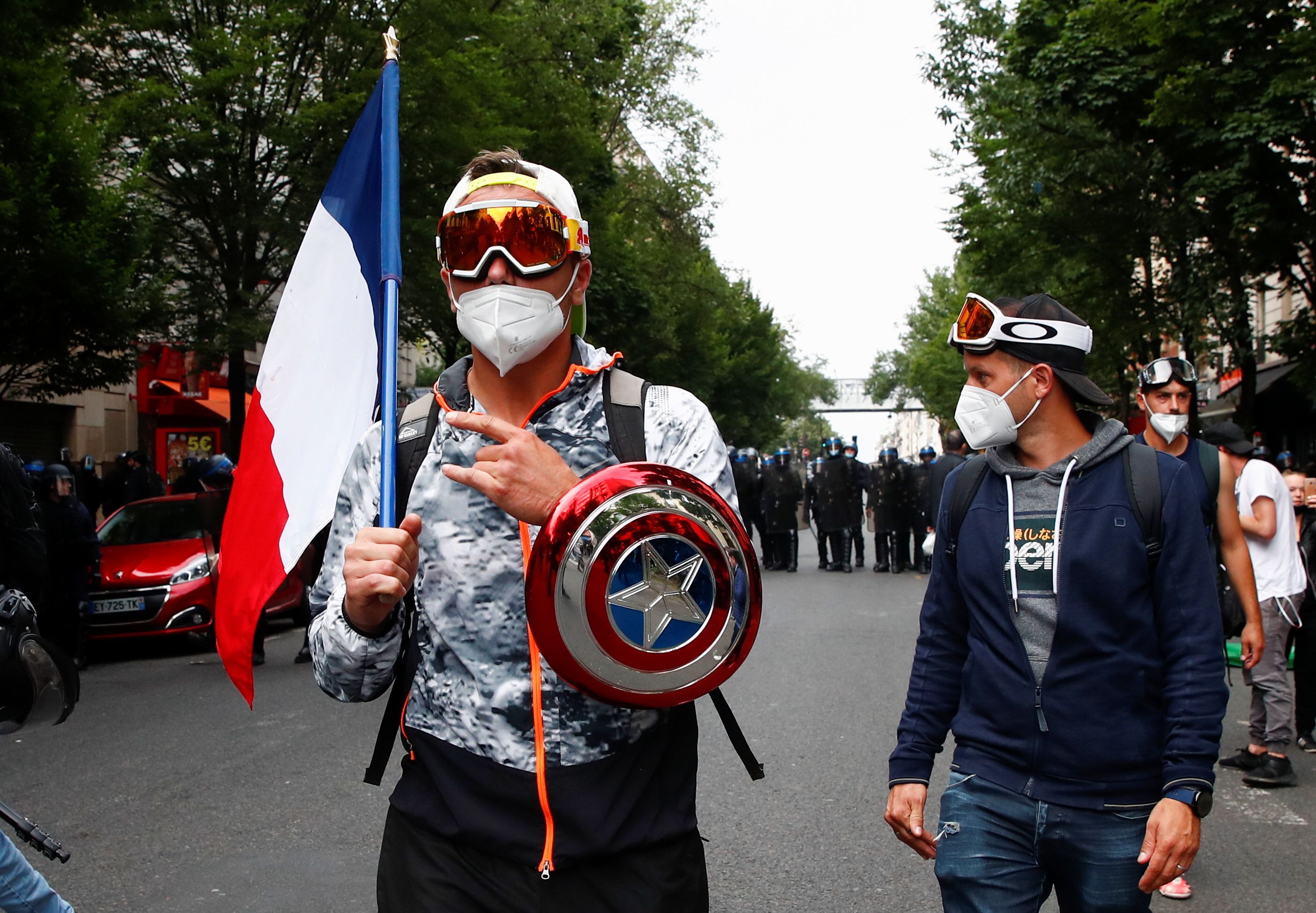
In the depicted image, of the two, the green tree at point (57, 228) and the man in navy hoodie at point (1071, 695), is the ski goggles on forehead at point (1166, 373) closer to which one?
the man in navy hoodie at point (1071, 695)

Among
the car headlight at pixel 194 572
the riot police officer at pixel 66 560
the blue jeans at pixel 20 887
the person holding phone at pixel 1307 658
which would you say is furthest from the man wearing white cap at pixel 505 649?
the car headlight at pixel 194 572

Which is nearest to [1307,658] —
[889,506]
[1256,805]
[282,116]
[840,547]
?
[1256,805]

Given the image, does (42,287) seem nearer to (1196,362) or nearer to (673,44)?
(1196,362)

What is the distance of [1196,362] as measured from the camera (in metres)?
25.2

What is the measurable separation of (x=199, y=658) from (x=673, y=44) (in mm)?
25659

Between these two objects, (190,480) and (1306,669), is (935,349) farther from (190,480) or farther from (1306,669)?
(1306,669)

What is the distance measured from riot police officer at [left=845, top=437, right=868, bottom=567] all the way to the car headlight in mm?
10186

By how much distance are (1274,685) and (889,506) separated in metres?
12.5

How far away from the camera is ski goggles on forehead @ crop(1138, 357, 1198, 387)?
17.1 feet

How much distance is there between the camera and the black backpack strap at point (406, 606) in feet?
7.07

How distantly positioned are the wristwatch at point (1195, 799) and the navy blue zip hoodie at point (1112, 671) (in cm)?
2

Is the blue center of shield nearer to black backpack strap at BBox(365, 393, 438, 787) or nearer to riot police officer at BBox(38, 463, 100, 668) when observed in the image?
black backpack strap at BBox(365, 393, 438, 787)

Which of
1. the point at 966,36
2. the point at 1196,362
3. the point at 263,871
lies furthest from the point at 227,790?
the point at 1196,362

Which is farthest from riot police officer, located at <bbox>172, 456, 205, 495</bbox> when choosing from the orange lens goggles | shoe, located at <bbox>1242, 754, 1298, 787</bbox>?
the orange lens goggles
